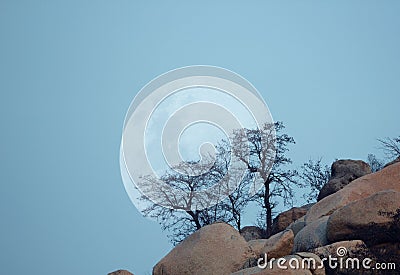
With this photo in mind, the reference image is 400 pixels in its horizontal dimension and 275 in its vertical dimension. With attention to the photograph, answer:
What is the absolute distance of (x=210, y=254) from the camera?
1442 centimetres

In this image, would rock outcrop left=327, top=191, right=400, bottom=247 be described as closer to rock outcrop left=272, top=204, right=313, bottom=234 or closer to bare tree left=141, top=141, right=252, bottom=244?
rock outcrop left=272, top=204, right=313, bottom=234

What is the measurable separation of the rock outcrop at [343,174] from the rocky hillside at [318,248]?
8381mm

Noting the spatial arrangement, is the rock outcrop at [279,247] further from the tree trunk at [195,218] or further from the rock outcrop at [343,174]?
the tree trunk at [195,218]

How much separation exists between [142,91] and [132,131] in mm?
2675

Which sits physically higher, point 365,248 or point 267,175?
point 267,175

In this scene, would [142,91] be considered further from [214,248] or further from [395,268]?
[395,268]

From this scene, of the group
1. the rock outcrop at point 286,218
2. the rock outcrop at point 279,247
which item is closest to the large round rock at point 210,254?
the rock outcrop at point 279,247

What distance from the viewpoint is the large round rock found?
14.2 m

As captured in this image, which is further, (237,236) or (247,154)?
(247,154)

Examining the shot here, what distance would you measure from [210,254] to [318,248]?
2814 mm

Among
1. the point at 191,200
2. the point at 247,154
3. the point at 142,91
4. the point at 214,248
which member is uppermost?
the point at 142,91

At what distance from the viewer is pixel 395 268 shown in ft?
39.5

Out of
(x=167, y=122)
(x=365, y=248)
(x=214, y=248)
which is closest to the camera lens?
(x=365, y=248)

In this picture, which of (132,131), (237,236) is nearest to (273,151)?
(132,131)
